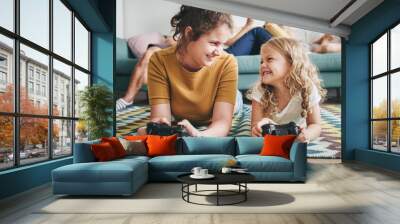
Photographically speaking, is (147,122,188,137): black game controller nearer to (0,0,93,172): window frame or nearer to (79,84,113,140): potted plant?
(79,84,113,140): potted plant

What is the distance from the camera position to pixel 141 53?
8930 mm

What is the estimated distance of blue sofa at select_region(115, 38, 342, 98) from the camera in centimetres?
891

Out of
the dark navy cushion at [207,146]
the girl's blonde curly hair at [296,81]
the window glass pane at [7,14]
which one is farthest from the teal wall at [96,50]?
the girl's blonde curly hair at [296,81]

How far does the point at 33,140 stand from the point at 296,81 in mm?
5907

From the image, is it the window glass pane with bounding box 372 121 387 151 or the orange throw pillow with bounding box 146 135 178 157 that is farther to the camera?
the window glass pane with bounding box 372 121 387 151

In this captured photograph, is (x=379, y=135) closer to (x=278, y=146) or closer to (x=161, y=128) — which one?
(x=278, y=146)

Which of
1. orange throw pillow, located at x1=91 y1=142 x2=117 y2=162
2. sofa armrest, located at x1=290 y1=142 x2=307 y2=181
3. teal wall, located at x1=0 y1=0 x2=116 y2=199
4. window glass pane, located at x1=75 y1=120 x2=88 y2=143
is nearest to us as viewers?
teal wall, located at x1=0 y1=0 x2=116 y2=199

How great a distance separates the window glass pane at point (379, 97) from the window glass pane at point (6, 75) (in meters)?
7.37

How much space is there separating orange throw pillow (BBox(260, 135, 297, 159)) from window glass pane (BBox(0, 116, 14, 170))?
154 inches

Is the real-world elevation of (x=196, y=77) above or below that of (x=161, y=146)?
above

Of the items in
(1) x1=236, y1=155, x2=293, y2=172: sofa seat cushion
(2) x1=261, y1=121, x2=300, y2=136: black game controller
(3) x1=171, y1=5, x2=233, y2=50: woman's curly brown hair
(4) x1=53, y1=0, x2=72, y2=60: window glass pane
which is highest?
(3) x1=171, y1=5, x2=233, y2=50: woman's curly brown hair

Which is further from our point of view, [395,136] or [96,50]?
[96,50]

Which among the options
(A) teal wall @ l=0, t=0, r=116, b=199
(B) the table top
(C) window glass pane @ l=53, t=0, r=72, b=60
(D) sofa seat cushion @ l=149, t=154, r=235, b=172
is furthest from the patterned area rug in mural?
Result: (B) the table top

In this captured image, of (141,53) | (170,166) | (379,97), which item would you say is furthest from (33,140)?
(379,97)
